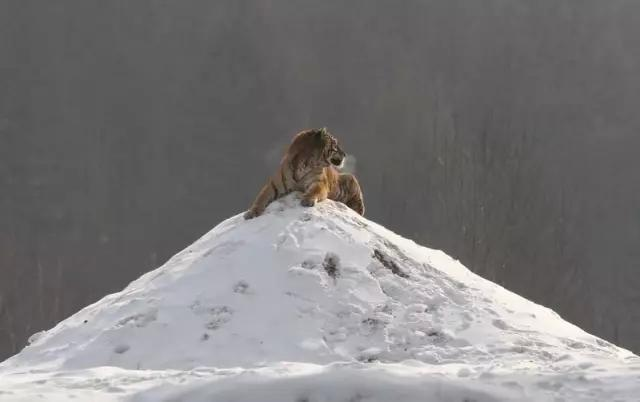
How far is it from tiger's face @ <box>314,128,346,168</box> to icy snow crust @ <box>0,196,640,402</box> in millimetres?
407

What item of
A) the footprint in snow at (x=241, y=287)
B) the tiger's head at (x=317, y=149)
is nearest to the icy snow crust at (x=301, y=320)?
the footprint in snow at (x=241, y=287)

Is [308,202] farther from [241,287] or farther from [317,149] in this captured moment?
[241,287]

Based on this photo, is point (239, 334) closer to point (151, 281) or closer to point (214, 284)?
point (214, 284)

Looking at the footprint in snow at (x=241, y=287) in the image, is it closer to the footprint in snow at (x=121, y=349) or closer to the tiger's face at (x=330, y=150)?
the footprint in snow at (x=121, y=349)

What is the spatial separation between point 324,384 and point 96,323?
10.8ft

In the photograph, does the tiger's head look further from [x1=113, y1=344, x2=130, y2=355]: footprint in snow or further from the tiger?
[x1=113, y1=344, x2=130, y2=355]: footprint in snow

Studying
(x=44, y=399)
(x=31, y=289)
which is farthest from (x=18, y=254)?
(x=44, y=399)

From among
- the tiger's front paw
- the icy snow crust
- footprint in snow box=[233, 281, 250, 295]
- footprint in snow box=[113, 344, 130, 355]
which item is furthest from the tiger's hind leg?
footprint in snow box=[113, 344, 130, 355]

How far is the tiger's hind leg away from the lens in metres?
8.22

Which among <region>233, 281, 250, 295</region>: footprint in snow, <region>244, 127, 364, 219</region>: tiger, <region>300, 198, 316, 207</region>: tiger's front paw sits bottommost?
<region>233, 281, 250, 295</region>: footprint in snow

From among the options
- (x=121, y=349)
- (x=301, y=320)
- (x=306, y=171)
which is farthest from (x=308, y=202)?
(x=121, y=349)

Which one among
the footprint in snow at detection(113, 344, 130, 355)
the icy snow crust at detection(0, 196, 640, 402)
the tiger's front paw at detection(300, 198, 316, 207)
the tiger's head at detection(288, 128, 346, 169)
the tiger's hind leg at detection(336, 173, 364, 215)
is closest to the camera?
the icy snow crust at detection(0, 196, 640, 402)

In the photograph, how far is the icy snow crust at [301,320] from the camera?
→ 17.8 feet

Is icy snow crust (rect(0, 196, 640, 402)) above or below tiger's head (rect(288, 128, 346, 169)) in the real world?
below
